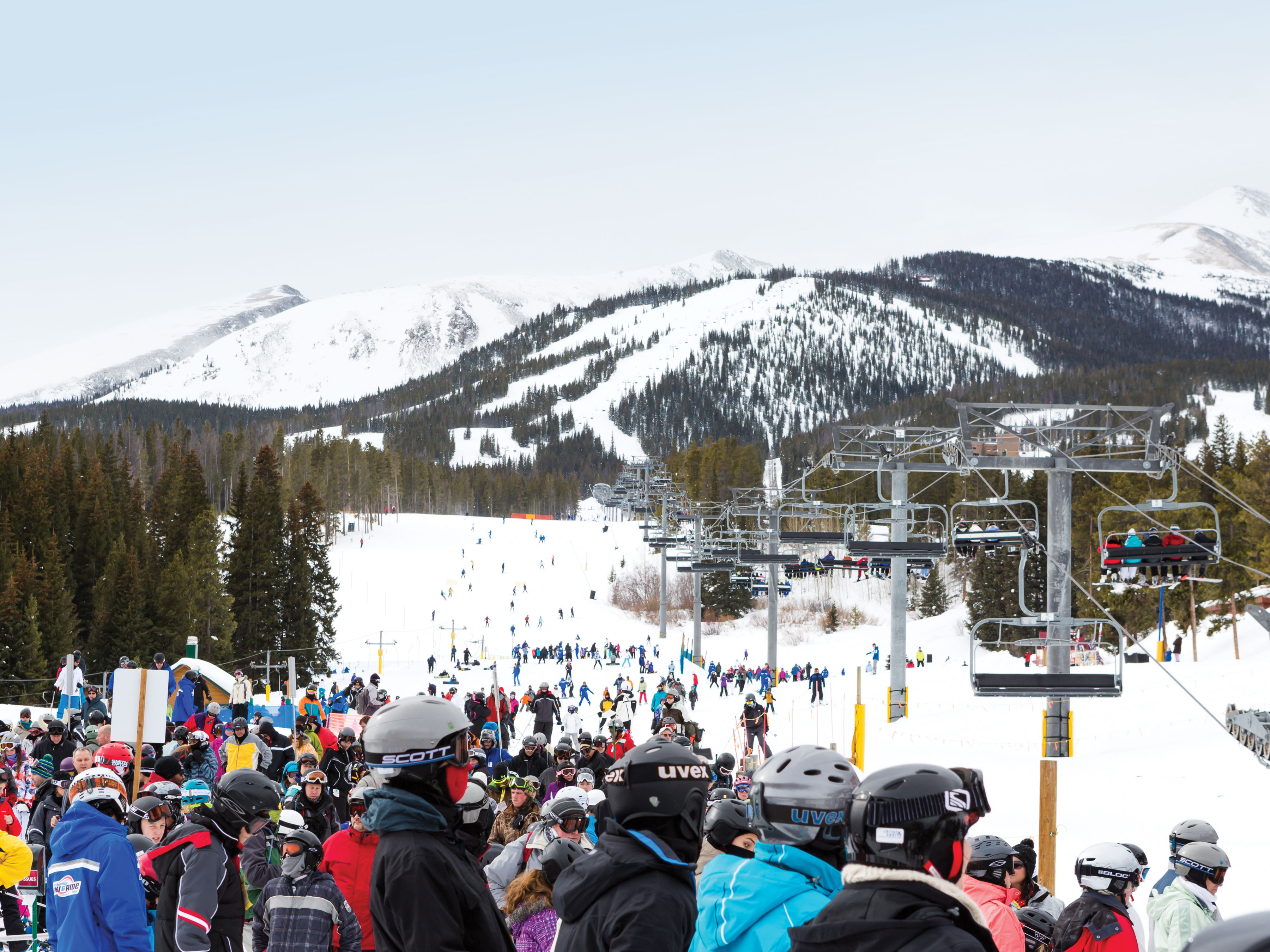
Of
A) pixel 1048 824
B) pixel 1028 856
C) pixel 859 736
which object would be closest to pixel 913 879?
pixel 1028 856

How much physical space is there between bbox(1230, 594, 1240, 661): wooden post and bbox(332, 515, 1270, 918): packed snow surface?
0.59 metres

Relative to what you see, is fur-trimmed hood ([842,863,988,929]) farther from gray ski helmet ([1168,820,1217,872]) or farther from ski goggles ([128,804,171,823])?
ski goggles ([128,804,171,823])

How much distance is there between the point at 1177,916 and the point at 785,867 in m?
3.17

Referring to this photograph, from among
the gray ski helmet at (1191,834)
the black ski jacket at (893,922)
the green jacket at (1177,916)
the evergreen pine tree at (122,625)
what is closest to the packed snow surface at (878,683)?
the black ski jacket at (893,922)

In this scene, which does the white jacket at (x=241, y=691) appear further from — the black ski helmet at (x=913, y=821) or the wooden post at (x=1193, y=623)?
the wooden post at (x=1193, y=623)

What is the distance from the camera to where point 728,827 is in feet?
11.5

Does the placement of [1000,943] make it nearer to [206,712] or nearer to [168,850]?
[168,850]

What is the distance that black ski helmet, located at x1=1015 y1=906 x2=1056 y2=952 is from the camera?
16.9ft

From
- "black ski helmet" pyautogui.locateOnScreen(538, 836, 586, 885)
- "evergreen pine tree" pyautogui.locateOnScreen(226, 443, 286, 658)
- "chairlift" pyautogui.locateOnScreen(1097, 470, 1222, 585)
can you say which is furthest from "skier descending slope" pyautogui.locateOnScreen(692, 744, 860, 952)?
"evergreen pine tree" pyautogui.locateOnScreen(226, 443, 286, 658)

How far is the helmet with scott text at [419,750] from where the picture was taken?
3.41 m

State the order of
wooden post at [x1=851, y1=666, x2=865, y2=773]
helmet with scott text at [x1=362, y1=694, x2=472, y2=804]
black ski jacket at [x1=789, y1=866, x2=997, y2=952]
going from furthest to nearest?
wooden post at [x1=851, y1=666, x2=865, y2=773] → helmet with scott text at [x1=362, y1=694, x2=472, y2=804] → black ski jacket at [x1=789, y1=866, x2=997, y2=952]

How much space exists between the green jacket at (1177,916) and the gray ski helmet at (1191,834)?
8.0 inches

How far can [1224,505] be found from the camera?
155 ft

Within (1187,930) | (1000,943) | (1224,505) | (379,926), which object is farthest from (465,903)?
(1224,505)
